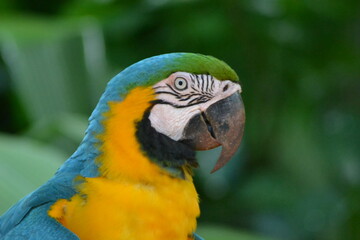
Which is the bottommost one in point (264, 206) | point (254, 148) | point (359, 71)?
point (264, 206)

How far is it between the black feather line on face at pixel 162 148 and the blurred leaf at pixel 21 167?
422 mm

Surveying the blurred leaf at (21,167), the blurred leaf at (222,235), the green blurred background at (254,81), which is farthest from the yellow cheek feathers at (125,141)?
the green blurred background at (254,81)

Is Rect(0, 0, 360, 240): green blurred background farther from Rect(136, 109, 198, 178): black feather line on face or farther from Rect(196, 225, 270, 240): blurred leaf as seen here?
Rect(136, 109, 198, 178): black feather line on face

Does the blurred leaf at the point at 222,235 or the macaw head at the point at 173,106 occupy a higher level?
the macaw head at the point at 173,106

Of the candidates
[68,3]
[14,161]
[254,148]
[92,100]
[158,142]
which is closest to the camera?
[158,142]

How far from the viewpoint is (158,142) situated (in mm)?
902

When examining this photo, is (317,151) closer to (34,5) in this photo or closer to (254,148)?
(254,148)

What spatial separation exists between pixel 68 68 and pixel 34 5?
52 centimetres

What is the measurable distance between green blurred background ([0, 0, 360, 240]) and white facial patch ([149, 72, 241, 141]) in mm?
1009

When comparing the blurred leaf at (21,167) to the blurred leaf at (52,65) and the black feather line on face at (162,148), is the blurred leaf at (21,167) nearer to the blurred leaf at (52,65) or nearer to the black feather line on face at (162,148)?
the black feather line on face at (162,148)

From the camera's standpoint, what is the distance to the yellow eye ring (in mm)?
887

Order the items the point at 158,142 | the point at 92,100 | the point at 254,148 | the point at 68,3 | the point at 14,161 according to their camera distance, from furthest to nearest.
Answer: the point at 68,3 → the point at 254,148 → the point at 92,100 → the point at 14,161 → the point at 158,142

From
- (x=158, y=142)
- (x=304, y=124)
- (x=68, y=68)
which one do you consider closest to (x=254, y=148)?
(x=304, y=124)

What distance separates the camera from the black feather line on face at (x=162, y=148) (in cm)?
90
